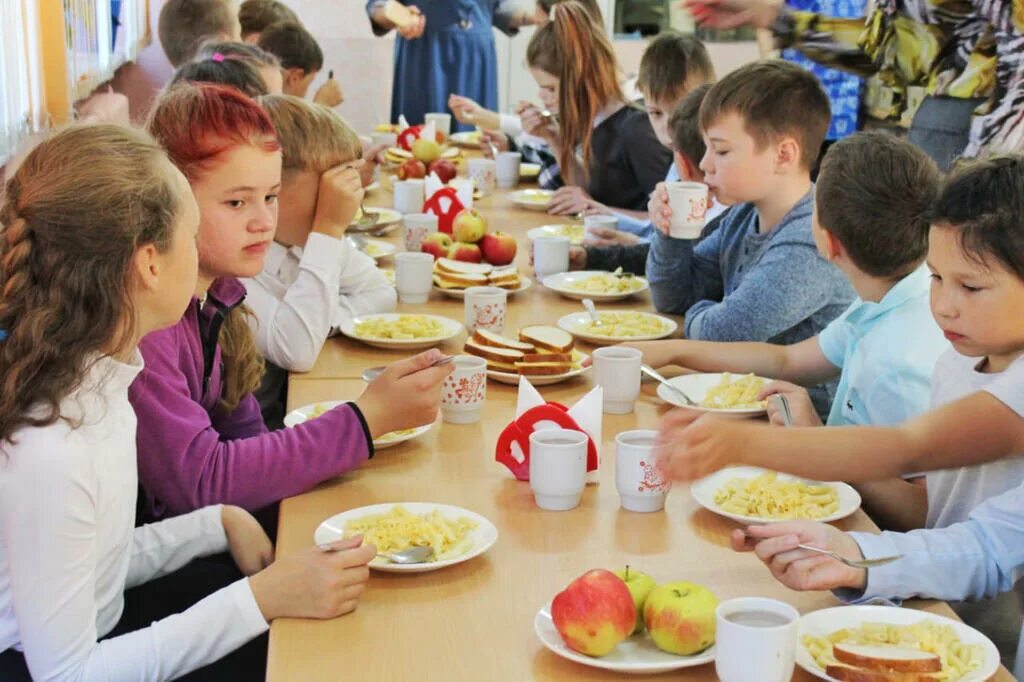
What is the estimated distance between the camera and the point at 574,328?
2.43m

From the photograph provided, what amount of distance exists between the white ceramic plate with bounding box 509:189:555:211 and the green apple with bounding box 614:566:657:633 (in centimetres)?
263

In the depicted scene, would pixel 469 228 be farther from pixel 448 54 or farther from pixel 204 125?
pixel 448 54

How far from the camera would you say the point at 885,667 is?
45.8 inches

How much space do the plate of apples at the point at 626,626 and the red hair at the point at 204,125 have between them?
99cm

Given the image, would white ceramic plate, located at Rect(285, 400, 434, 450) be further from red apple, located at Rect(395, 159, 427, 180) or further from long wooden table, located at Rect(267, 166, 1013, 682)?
red apple, located at Rect(395, 159, 427, 180)

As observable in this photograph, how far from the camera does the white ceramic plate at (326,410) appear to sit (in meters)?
1.81

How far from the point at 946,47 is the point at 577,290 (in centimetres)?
117

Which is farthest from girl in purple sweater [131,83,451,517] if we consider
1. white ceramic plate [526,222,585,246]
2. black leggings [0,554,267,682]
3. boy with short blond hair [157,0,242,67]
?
boy with short blond hair [157,0,242,67]

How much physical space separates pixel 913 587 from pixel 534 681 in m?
0.47

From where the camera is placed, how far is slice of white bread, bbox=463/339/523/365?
215 centimetres

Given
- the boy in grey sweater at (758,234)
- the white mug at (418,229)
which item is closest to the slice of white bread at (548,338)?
the boy in grey sweater at (758,234)

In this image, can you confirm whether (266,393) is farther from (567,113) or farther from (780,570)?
(567,113)

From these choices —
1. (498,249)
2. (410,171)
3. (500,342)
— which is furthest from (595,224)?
(500,342)

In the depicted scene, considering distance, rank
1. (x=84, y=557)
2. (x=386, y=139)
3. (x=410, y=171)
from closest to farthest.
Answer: (x=84, y=557)
(x=410, y=171)
(x=386, y=139)
